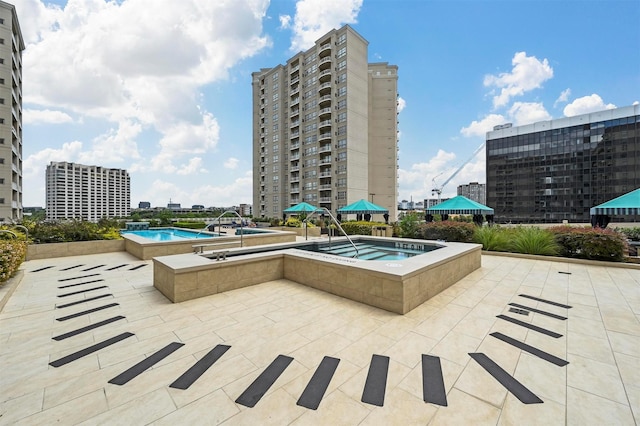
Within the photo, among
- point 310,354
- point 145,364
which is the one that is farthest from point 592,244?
point 145,364

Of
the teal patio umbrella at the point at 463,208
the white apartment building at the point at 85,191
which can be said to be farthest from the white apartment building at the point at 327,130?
the white apartment building at the point at 85,191

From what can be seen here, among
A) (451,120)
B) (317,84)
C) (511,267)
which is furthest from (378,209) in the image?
(317,84)

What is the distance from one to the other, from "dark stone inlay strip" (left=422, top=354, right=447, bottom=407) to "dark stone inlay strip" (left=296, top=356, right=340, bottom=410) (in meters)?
0.90

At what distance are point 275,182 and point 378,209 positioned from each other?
29.0m

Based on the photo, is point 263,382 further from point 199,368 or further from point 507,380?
point 507,380

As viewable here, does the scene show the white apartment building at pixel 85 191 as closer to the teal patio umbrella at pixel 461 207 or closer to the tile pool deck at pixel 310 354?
the teal patio umbrella at pixel 461 207

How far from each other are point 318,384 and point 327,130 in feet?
118

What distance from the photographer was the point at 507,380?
254 centimetres

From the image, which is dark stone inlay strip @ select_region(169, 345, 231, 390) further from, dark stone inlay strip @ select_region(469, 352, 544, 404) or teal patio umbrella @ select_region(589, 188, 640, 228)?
teal patio umbrella @ select_region(589, 188, 640, 228)

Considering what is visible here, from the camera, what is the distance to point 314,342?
10.8ft

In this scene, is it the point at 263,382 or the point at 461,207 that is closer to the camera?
the point at 263,382

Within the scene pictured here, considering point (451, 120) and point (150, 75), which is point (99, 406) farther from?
point (451, 120)

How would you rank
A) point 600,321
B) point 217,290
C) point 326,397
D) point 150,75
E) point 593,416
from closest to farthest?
point 593,416, point 326,397, point 600,321, point 217,290, point 150,75

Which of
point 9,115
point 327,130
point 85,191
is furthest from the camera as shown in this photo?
point 85,191
